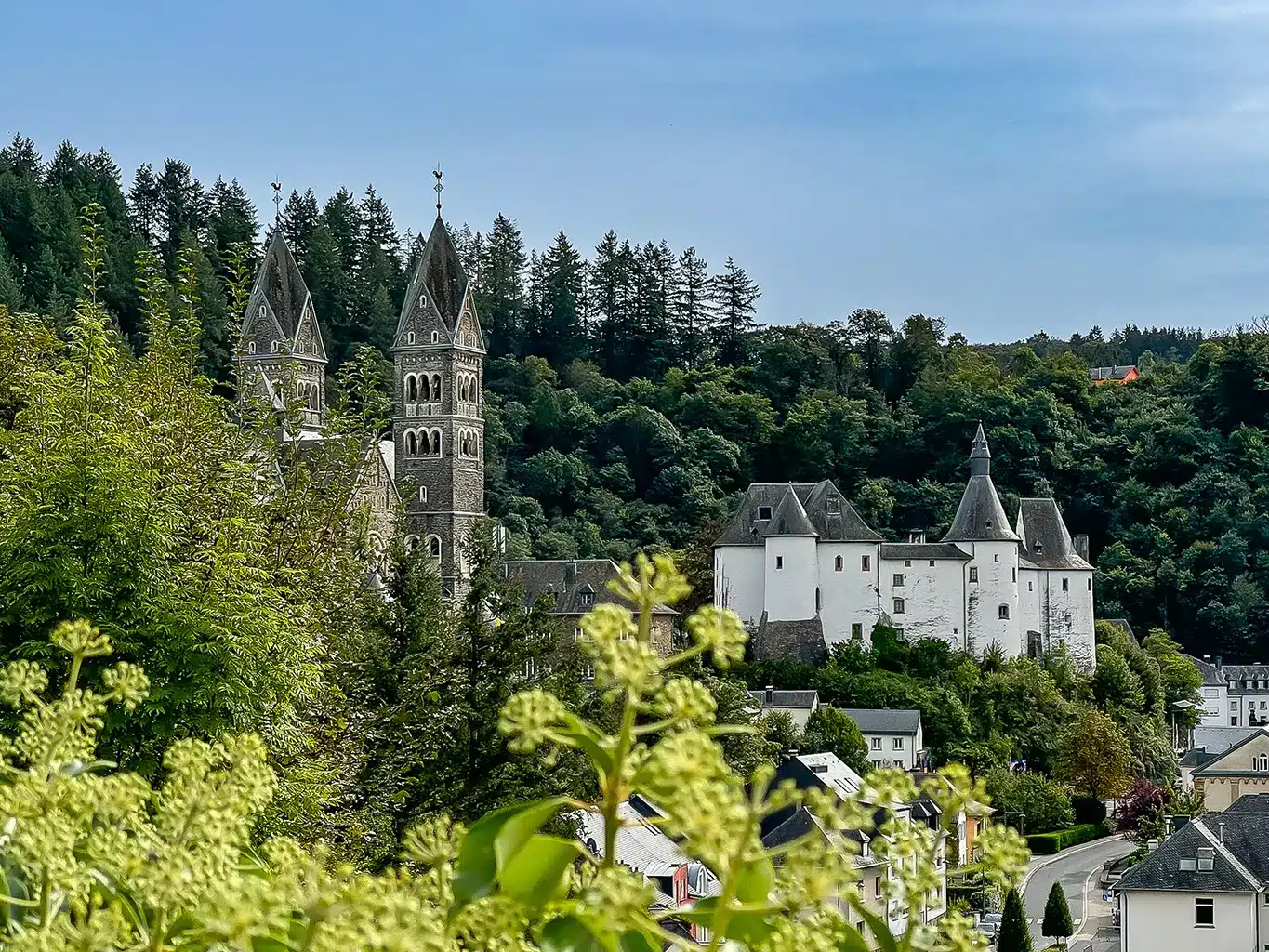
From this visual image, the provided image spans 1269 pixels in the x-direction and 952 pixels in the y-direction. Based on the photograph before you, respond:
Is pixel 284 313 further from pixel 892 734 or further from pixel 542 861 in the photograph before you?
pixel 542 861

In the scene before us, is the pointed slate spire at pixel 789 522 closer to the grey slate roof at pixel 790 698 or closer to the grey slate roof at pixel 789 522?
the grey slate roof at pixel 789 522

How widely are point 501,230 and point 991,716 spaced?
63.4 meters

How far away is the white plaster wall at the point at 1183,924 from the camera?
32.8 metres

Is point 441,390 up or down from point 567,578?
up

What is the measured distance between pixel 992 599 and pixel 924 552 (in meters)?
3.43

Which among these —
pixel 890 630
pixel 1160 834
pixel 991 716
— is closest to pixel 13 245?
pixel 890 630

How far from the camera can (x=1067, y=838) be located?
55.0m

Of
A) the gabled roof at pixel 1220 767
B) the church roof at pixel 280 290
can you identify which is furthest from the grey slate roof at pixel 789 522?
the church roof at pixel 280 290

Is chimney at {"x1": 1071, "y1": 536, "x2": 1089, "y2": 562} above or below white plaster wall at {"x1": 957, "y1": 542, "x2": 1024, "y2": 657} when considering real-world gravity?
above

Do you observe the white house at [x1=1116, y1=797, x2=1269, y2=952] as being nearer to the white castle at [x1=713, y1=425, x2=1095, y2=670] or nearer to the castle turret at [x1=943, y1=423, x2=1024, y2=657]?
the white castle at [x1=713, y1=425, x2=1095, y2=670]

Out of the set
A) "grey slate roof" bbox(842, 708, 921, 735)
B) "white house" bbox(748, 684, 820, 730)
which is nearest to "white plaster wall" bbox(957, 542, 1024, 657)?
"grey slate roof" bbox(842, 708, 921, 735)

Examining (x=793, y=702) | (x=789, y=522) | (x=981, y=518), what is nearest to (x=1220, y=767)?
(x=981, y=518)

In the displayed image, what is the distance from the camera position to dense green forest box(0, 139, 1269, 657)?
80062 mm

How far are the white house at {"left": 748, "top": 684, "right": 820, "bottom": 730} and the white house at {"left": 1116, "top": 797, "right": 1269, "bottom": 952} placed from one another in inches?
861
